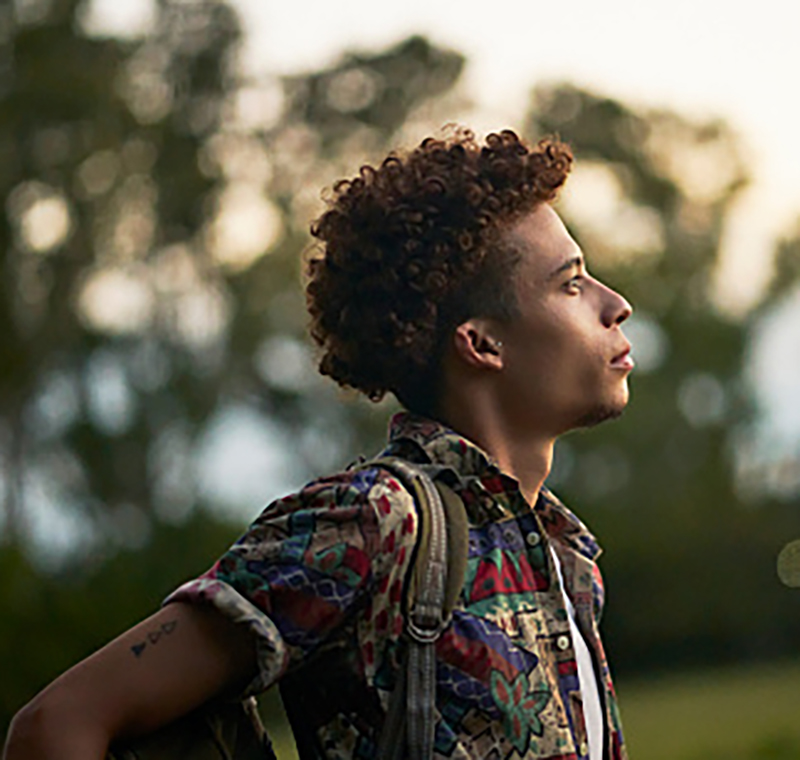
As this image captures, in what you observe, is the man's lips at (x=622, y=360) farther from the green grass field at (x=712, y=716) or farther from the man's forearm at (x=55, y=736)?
the green grass field at (x=712, y=716)

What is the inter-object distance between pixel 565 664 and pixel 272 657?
64 cm

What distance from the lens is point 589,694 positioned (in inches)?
137

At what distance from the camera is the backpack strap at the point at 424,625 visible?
304 cm

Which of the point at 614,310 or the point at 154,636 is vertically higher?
the point at 614,310

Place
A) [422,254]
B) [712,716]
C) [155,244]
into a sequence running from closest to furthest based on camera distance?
1. [422,254]
2. [712,716]
3. [155,244]

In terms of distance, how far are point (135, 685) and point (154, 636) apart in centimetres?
9

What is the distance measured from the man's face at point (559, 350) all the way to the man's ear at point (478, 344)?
18mm

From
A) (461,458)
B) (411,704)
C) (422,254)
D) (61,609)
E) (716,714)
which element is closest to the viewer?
(411,704)

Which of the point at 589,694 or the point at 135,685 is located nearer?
the point at 135,685

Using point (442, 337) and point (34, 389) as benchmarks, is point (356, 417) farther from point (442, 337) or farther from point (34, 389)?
point (442, 337)

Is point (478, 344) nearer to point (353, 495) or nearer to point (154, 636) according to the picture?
point (353, 495)


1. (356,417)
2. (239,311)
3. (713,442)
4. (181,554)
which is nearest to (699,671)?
(713,442)

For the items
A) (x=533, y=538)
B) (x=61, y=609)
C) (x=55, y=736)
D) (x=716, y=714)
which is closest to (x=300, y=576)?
(x=55, y=736)

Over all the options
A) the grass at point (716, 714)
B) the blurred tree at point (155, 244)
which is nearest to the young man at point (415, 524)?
the grass at point (716, 714)
